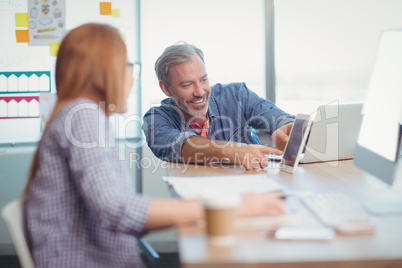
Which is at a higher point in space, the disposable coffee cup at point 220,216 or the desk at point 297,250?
the disposable coffee cup at point 220,216

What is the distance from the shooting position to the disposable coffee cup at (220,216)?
2.77 ft

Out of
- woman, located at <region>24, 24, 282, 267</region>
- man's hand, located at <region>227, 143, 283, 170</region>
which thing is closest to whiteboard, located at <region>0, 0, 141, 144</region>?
man's hand, located at <region>227, 143, 283, 170</region>

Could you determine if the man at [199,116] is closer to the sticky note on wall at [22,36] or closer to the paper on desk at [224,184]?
the paper on desk at [224,184]

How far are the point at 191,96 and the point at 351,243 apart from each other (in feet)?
4.74

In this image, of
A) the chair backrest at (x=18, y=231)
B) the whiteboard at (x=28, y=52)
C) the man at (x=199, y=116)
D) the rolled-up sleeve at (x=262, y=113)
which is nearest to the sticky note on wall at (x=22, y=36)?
the whiteboard at (x=28, y=52)

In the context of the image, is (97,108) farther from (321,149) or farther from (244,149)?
(321,149)

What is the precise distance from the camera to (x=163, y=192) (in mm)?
3055

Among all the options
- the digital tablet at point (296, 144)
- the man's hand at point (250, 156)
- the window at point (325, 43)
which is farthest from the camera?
the window at point (325, 43)

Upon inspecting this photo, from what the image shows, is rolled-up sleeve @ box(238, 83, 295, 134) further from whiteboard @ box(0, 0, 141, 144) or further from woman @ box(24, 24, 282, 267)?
woman @ box(24, 24, 282, 267)

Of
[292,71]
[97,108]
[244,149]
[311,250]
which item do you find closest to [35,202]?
[97,108]

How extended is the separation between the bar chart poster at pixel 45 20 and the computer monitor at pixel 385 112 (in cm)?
220

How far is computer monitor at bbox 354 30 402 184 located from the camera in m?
1.18

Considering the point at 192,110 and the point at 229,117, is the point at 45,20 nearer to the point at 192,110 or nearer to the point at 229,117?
the point at 192,110

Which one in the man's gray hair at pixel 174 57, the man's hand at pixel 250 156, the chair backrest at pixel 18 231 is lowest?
the chair backrest at pixel 18 231
